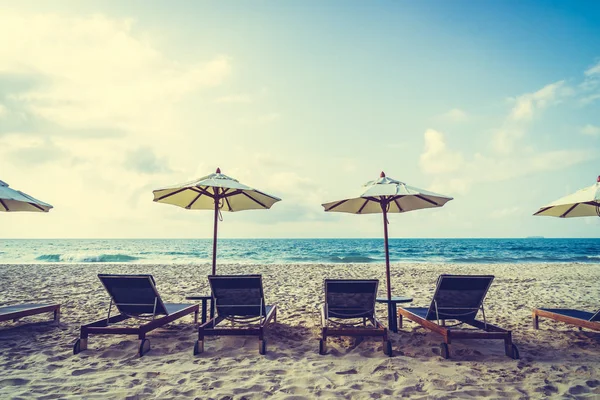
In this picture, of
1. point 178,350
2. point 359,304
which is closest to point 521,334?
point 359,304

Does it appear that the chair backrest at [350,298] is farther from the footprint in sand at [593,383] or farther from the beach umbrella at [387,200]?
the footprint in sand at [593,383]

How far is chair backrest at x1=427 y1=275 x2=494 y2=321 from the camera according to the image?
14.4ft

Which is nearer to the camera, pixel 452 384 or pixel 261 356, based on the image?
pixel 452 384

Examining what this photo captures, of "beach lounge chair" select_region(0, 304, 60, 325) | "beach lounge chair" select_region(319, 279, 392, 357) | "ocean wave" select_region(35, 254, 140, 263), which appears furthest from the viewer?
"ocean wave" select_region(35, 254, 140, 263)

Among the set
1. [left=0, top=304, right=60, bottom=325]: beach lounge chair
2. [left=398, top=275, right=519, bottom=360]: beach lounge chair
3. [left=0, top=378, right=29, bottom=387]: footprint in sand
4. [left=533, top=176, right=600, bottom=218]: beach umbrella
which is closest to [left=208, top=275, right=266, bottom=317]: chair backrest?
[left=0, top=378, right=29, bottom=387]: footprint in sand

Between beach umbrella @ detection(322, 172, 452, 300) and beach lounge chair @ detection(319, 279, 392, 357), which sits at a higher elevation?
beach umbrella @ detection(322, 172, 452, 300)

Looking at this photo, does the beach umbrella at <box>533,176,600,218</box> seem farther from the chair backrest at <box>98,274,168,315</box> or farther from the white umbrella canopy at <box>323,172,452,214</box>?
the chair backrest at <box>98,274,168,315</box>

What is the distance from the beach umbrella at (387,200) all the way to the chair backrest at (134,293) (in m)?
2.83

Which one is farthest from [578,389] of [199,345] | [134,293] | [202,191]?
[202,191]

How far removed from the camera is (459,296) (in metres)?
4.49

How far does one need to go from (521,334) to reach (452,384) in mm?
2519

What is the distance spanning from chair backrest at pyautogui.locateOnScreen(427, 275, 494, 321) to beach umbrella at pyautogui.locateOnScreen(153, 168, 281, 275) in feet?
9.70

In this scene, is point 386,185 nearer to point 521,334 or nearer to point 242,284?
point 242,284

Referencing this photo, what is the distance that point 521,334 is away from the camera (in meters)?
5.03
